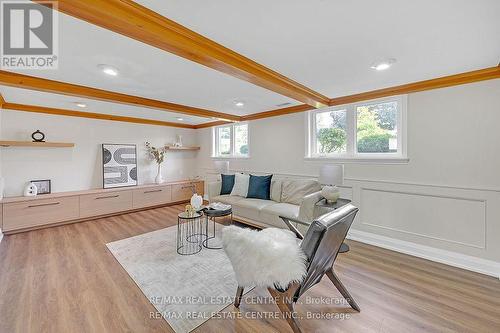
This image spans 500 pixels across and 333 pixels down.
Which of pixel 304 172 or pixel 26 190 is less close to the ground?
pixel 304 172

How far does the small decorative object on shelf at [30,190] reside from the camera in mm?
3816

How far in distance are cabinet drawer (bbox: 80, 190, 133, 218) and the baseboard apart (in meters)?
4.58

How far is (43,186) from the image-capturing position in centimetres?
402

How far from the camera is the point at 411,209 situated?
2.87 m

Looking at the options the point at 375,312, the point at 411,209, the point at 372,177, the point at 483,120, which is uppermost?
the point at 483,120

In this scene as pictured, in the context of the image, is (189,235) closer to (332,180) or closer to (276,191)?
(276,191)

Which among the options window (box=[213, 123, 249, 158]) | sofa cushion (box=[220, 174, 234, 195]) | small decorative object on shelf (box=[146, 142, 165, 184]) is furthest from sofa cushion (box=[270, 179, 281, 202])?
small decorative object on shelf (box=[146, 142, 165, 184])

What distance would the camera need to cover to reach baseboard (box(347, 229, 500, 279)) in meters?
2.38

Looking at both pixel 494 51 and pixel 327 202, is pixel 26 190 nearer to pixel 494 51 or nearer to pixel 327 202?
pixel 327 202

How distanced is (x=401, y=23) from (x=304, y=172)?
2689 mm

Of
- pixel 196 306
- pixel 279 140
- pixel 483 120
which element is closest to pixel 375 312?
pixel 196 306

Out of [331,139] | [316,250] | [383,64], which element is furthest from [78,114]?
[383,64]

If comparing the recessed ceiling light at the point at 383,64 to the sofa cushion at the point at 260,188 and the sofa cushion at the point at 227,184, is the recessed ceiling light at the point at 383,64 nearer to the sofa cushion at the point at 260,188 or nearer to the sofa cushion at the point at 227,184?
the sofa cushion at the point at 260,188

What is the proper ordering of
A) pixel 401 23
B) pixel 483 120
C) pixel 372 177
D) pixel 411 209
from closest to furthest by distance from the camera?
1. pixel 401 23
2. pixel 483 120
3. pixel 411 209
4. pixel 372 177
